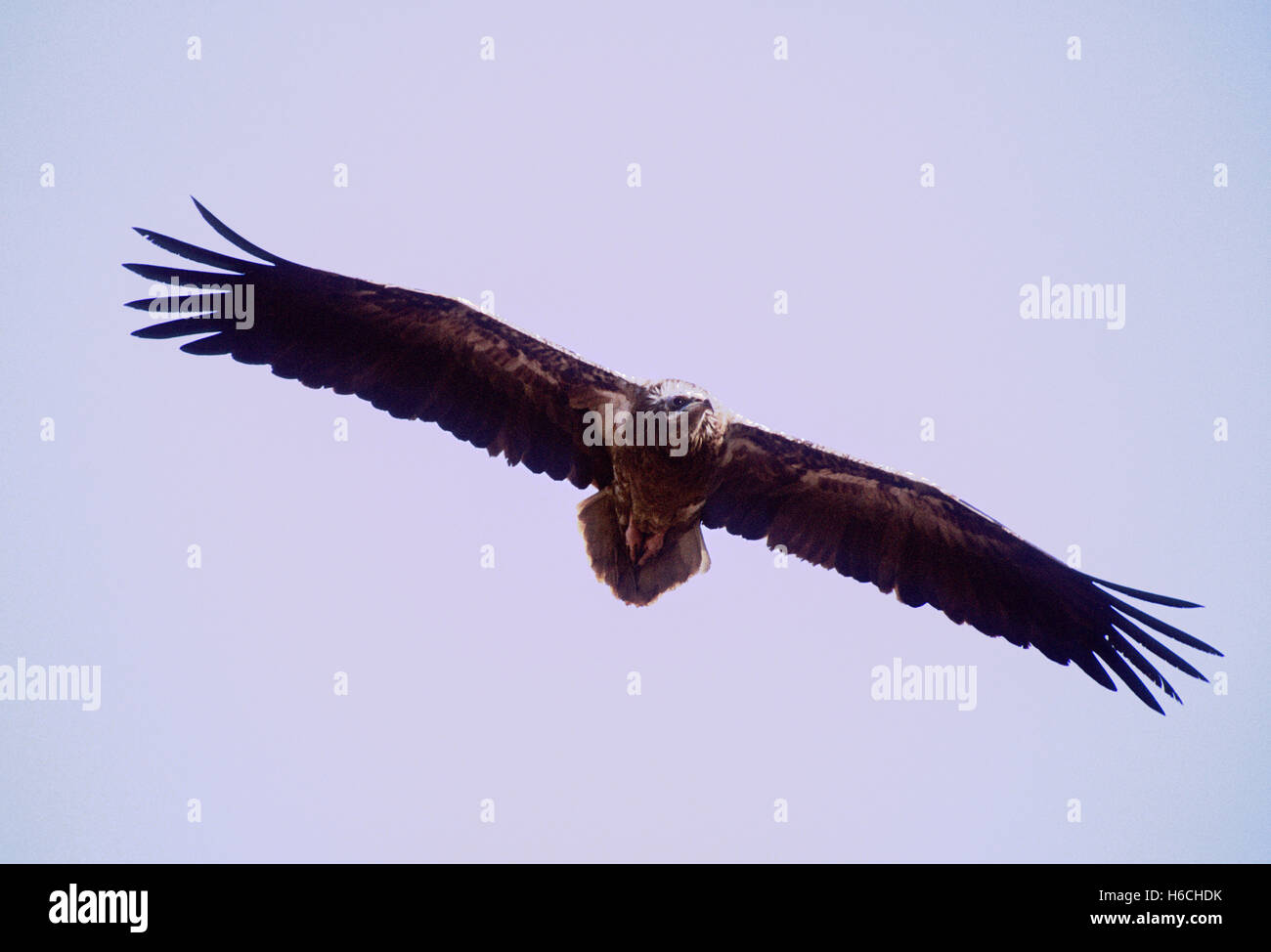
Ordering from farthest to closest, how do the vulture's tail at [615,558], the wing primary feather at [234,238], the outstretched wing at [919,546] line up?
1. the vulture's tail at [615,558]
2. the outstretched wing at [919,546]
3. the wing primary feather at [234,238]

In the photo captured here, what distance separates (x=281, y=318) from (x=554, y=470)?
224 centimetres

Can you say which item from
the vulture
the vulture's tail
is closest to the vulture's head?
the vulture

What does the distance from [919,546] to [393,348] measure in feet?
13.9

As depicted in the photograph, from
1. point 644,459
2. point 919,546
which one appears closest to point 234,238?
point 644,459

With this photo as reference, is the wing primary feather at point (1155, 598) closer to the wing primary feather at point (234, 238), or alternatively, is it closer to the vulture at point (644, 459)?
the vulture at point (644, 459)

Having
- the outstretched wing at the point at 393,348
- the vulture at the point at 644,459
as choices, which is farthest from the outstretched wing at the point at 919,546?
the outstretched wing at the point at 393,348

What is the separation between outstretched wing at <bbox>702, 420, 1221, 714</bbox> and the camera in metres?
8.16

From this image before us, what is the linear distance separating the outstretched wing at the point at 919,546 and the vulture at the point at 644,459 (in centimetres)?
1

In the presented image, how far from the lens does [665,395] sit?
24.5ft

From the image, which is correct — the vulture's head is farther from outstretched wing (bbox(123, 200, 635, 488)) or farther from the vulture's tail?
the vulture's tail

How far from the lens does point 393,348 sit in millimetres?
7930

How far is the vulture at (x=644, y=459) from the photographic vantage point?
25.1 ft

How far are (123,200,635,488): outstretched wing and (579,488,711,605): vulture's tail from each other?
1.54 feet

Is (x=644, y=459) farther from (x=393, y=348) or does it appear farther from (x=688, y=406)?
(x=393, y=348)
